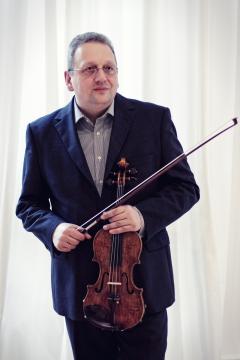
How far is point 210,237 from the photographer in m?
2.07

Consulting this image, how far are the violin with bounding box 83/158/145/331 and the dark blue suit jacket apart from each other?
0.10 meters

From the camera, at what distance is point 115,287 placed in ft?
4.12

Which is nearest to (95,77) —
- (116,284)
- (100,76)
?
(100,76)

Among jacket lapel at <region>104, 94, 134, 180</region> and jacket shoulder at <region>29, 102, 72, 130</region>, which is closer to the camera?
jacket lapel at <region>104, 94, 134, 180</region>

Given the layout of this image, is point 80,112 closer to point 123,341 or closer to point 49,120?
point 49,120

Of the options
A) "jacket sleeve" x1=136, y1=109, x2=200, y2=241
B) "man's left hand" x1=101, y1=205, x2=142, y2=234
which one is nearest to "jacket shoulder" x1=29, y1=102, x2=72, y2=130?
"jacket sleeve" x1=136, y1=109, x2=200, y2=241

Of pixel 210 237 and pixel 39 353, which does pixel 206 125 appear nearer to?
pixel 210 237

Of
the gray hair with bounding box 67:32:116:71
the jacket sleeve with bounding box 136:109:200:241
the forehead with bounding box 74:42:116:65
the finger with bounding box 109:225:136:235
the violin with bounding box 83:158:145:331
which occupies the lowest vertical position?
the violin with bounding box 83:158:145:331

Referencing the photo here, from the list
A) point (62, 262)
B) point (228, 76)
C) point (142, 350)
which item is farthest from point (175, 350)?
point (228, 76)

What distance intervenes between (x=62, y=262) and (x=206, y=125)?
100 centimetres

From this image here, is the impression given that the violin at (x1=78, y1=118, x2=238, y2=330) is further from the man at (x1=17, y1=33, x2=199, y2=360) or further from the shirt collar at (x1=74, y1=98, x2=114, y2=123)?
the shirt collar at (x1=74, y1=98, x2=114, y2=123)

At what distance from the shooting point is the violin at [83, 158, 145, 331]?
4.12 feet

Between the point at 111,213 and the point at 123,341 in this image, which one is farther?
the point at 123,341

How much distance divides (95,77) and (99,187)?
0.36 meters
